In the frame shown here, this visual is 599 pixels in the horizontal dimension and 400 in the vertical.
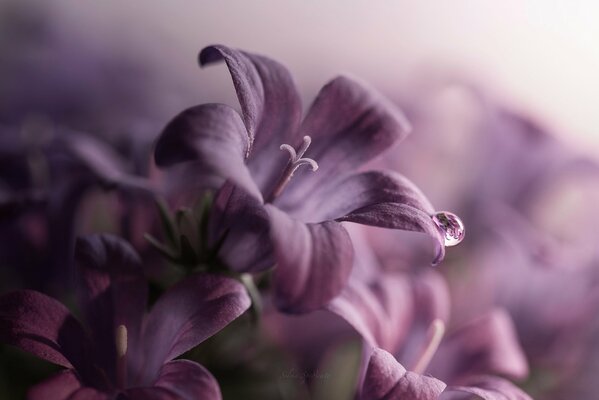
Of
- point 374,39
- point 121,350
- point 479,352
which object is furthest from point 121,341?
point 374,39

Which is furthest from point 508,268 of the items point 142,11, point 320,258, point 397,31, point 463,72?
point 142,11

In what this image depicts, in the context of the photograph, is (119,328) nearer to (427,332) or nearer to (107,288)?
(107,288)

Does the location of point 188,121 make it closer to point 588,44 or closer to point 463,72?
point 463,72

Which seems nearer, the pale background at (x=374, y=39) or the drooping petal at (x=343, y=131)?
the drooping petal at (x=343, y=131)

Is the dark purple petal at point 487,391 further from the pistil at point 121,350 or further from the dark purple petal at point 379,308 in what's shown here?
the pistil at point 121,350

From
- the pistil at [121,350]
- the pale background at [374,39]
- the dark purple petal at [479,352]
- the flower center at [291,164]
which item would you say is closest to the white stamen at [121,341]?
the pistil at [121,350]

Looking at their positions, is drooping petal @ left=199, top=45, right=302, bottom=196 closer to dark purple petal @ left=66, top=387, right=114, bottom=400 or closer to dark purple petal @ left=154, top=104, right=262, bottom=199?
dark purple petal @ left=154, top=104, right=262, bottom=199

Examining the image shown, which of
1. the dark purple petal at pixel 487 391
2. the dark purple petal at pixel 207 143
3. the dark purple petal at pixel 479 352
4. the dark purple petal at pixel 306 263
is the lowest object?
the dark purple petal at pixel 479 352

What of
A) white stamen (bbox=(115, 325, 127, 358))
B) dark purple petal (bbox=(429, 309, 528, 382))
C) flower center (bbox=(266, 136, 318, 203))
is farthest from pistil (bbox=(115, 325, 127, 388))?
dark purple petal (bbox=(429, 309, 528, 382))
